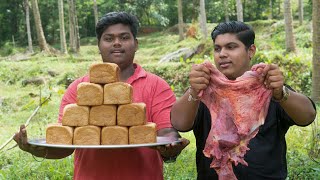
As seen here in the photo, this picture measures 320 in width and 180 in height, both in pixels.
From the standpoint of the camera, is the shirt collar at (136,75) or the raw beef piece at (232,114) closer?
the raw beef piece at (232,114)

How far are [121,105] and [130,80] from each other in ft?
1.20

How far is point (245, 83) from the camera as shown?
2.48 metres

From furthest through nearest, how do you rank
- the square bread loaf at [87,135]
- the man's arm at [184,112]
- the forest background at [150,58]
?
the forest background at [150,58]
the square bread loaf at [87,135]
the man's arm at [184,112]

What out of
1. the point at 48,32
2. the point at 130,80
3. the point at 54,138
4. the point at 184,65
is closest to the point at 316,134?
the point at 130,80

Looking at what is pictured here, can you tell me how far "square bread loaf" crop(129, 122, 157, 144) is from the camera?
9.01ft

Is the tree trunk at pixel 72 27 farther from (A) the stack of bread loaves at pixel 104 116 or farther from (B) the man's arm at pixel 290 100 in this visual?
(B) the man's arm at pixel 290 100

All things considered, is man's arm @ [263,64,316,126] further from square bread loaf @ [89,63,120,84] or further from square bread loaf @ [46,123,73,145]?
square bread loaf @ [46,123,73,145]

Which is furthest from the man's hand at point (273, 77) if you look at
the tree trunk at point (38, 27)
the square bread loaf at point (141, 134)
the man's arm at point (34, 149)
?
the tree trunk at point (38, 27)

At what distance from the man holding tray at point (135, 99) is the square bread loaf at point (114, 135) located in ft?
0.87

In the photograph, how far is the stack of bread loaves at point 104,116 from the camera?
2.73 metres

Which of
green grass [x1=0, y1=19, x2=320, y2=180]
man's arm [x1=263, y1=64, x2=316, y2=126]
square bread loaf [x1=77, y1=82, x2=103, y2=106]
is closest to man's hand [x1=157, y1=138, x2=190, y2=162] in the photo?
square bread loaf [x1=77, y1=82, x2=103, y2=106]

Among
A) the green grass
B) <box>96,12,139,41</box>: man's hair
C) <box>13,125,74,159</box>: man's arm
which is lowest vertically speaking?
the green grass

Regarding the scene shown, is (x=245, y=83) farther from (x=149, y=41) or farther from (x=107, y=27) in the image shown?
(x=149, y=41)

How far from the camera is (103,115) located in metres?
2.75
